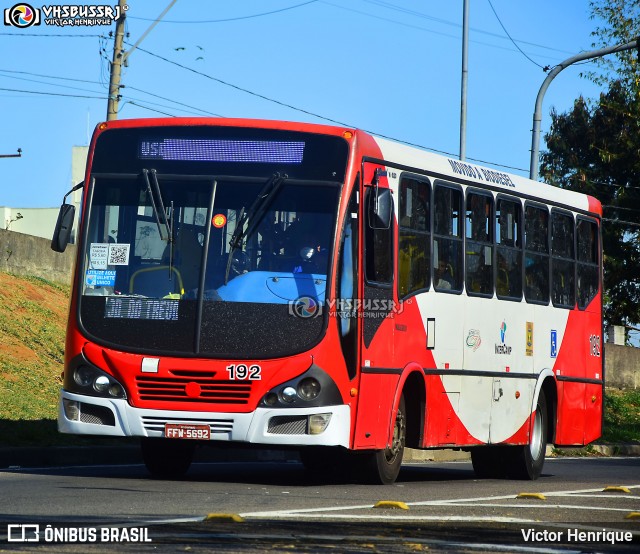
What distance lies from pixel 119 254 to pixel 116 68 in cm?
1644

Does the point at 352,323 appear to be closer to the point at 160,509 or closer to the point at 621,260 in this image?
the point at 160,509

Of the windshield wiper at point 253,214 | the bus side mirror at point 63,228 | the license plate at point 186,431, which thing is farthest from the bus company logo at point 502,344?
the bus side mirror at point 63,228

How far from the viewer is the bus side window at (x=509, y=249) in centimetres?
1727

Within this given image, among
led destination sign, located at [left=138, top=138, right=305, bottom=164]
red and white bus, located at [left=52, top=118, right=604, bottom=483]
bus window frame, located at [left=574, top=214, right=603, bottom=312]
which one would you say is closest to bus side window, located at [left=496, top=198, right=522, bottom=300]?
red and white bus, located at [left=52, top=118, right=604, bottom=483]

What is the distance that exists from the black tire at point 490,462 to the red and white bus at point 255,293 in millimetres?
3000

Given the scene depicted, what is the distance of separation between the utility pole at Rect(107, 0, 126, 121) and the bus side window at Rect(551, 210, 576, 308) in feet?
40.0

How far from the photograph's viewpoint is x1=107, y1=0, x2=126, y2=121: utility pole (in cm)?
2912

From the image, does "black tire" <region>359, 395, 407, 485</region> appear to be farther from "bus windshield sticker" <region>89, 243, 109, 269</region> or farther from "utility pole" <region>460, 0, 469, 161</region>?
"utility pole" <region>460, 0, 469, 161</region>

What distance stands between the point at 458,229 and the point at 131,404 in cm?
438

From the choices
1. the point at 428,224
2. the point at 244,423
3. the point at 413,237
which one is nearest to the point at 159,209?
the point at 244,423

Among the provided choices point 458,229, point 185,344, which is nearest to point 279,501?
point 185,344

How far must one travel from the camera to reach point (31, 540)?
27.7ft

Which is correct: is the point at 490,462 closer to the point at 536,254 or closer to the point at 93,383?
the point at 536,254

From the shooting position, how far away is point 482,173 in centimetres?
1714
